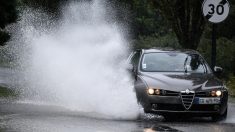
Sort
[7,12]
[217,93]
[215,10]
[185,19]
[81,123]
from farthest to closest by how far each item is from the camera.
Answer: [185,19]
[7,12]
[215,10]
[217,93]
[81,123]

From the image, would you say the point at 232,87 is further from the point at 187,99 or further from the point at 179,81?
the point at 187,99

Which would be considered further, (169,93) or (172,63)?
(172,63)

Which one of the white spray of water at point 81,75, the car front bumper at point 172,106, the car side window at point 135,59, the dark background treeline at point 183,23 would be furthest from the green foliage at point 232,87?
the car front bumper at point 172,106

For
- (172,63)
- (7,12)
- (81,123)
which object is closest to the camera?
(81,123)

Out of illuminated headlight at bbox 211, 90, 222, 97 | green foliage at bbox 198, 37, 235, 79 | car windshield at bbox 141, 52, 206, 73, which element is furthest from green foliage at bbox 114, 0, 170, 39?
illuminated headlight at bbox 211, 90, 222, 97

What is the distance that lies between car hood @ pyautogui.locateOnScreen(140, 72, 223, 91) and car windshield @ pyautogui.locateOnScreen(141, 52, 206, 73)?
466 millimetres

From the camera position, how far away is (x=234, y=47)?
30.3m

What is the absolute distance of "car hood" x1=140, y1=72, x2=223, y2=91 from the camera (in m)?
13.6

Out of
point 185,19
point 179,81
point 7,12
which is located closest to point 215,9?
point 185,19

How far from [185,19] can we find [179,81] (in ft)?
29.7

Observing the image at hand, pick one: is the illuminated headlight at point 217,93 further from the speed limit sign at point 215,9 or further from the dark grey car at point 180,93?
the speed limit sign at point 215,9

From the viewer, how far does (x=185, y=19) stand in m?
22.7

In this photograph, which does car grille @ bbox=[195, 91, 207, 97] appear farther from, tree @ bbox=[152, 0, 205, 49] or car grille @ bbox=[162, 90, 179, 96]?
tree @ bbox=[152, 0, 205, 49]

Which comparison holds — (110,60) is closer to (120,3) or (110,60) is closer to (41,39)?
(41,39)
